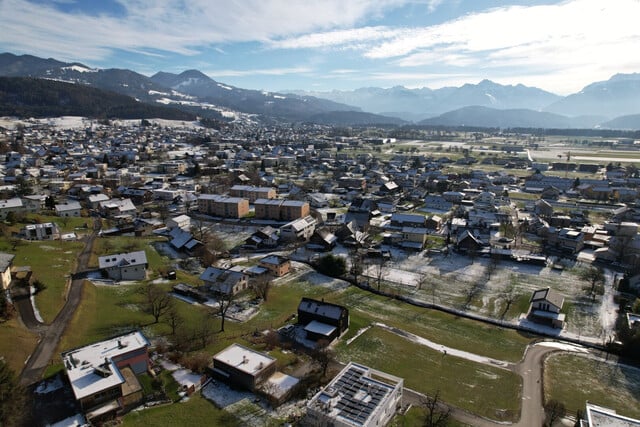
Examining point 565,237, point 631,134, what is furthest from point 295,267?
point 631,134

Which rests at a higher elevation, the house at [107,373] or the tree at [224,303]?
the house at [107,373]

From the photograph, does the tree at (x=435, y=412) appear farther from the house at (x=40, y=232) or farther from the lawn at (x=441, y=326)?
the house at (x=40, y=232)

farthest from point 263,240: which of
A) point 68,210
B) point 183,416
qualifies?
point 68,210

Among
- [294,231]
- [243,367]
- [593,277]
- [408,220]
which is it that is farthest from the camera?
[408,220]

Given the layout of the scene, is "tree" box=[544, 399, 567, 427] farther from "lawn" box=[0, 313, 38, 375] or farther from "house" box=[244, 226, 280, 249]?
"house" box=[244, 226, 280, 249]

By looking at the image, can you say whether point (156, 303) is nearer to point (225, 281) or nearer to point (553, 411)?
point (225, 281)

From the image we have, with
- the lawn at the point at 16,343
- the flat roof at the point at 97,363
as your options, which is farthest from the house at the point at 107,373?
the lawn at the point at 16,343

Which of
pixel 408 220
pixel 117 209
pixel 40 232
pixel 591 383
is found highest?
pixel 408 220
